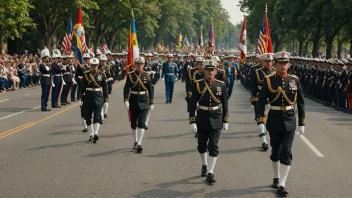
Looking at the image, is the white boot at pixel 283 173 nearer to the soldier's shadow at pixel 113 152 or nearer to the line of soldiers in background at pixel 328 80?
the soldier's shadow at pixel 113 152

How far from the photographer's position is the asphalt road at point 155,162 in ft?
27.4

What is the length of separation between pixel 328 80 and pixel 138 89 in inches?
520

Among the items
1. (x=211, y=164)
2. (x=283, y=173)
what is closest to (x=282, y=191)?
(x=283, y=173)

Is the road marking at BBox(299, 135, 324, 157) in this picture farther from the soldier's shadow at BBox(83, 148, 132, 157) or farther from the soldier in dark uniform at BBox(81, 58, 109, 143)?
the soldier in dark uniform at BBox(81, 58, 109, 143)

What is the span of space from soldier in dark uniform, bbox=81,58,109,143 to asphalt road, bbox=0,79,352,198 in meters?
0.51

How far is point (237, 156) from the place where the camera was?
36.4 feet

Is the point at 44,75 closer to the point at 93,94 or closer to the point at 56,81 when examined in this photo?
the point at 56,81

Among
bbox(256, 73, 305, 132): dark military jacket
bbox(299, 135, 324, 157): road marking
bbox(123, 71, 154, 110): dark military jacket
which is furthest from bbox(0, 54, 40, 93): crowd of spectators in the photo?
bbox(256, 73, 305, 132): dark military jacket

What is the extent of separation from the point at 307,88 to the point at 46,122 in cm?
1582

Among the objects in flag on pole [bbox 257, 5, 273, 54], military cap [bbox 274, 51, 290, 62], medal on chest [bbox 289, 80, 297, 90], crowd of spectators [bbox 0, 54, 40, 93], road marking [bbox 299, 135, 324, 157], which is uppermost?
flag on pole [bbox 257, 5, 273, 54]

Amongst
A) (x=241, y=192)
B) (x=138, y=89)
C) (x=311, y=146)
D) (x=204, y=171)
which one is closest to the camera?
(x=241, y=192)

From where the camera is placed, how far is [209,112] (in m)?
9.12

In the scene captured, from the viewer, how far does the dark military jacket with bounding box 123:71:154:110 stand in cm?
1193

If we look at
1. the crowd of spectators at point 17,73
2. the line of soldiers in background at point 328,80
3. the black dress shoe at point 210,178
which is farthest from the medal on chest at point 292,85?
the crowd of spectators at point 17,73
